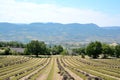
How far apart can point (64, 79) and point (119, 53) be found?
131m

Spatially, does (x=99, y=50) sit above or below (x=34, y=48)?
below

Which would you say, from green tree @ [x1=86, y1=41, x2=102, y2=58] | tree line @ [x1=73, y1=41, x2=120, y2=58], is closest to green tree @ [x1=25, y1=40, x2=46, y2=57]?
tree line @ [x1=73, y1=41, x2=120, y2=58]

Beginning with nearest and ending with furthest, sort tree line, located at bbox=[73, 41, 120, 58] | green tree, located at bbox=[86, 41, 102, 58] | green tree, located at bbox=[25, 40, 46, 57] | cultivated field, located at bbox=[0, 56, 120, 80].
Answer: cultivated field, located at bbox=[0, 56, 120, 80] → green tree, located at bbox=[86, 41, 102, 58] → tree line, located at bbox=[73, 41, 120, 58] → green tree, located at bbox=[25, 40, 46, 57]

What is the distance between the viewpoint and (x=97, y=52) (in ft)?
547

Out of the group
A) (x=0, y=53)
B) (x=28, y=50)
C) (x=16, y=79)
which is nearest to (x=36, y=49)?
(x=28, y=50)

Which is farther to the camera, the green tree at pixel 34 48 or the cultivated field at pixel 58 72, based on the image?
the green tree at pixel 34 48

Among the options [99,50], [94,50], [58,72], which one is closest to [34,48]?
[94,50]

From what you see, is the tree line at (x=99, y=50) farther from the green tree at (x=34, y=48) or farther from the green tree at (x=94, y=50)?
the green tree at (x=34, y=48)

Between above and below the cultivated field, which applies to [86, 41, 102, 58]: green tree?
above

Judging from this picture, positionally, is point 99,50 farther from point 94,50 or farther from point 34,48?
point 34,48

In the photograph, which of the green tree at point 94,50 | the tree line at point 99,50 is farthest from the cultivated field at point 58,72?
the tree line at point 99,50

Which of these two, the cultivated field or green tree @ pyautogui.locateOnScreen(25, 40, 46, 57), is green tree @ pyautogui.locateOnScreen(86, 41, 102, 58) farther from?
the cultivated field

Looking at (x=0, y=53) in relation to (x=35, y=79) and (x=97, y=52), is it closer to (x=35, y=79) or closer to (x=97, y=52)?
(x=97, y=52)

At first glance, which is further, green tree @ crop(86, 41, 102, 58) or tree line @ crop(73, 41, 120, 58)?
tree line @ crop(73, 41, 120, 58)
